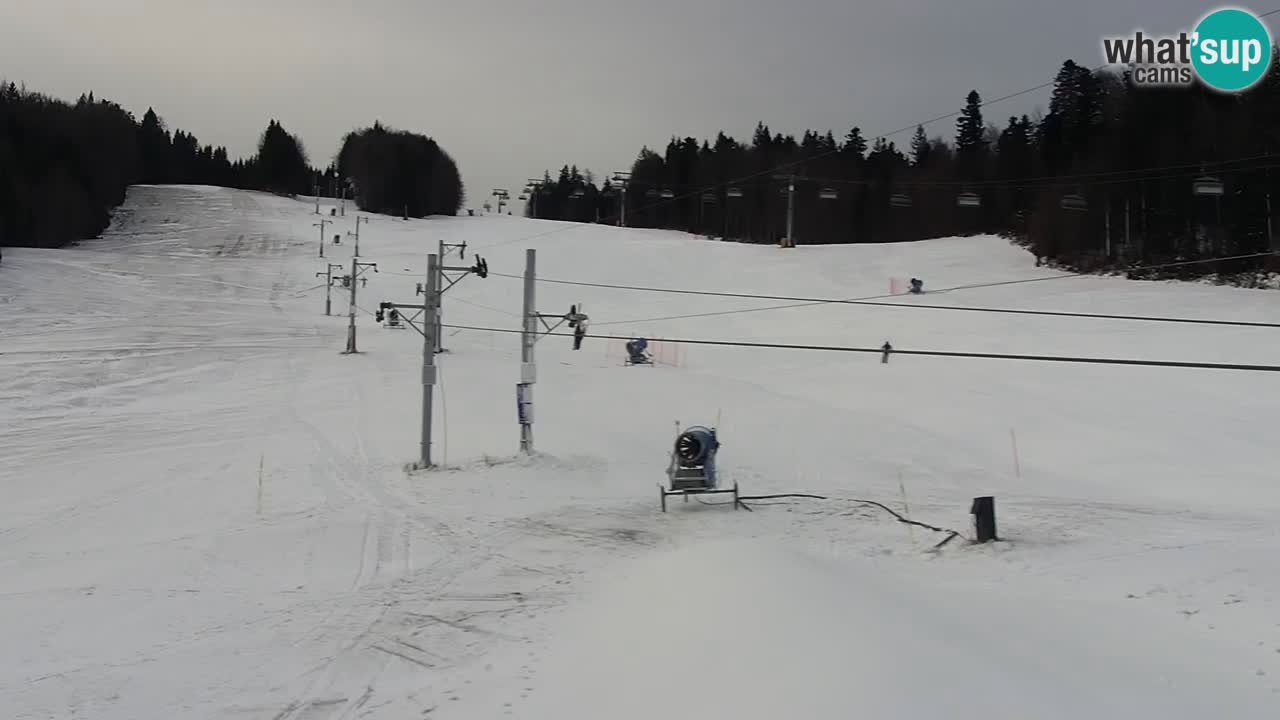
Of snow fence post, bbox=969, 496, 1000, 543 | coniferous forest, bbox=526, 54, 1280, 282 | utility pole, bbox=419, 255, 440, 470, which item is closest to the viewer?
snow fence post, bbox=969, 496, 1000, 543

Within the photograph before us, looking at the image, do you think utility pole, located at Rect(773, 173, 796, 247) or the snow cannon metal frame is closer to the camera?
the snow cannon metal frame

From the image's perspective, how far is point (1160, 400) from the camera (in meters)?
28.9

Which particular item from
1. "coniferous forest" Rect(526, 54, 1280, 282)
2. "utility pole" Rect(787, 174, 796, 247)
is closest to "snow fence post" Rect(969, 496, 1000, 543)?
"coniferous forest" Rect(526, 54, 1280, 282)

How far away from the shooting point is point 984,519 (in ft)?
48.6

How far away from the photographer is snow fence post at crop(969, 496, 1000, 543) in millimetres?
14789

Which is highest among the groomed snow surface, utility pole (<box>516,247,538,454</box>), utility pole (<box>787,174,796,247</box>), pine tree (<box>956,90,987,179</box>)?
pine tree (<box>956,90,987,179</box>)

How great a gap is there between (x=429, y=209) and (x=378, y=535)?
112451 millimetres

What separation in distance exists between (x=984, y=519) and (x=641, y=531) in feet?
20.5

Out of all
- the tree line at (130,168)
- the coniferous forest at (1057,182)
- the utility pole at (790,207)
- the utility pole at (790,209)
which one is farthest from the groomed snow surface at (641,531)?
the tree line at (130,168)

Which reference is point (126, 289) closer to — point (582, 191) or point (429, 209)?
point (429, 209)

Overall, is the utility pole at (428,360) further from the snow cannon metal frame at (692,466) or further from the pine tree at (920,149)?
the pine tree at (920,149)

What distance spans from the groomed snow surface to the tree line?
132 feet

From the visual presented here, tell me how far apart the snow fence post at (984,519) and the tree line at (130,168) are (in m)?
81.6

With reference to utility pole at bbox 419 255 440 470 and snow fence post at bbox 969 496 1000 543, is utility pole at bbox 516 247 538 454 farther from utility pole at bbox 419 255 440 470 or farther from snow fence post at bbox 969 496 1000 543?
snow fence post at bbox 969 496 1000 543
